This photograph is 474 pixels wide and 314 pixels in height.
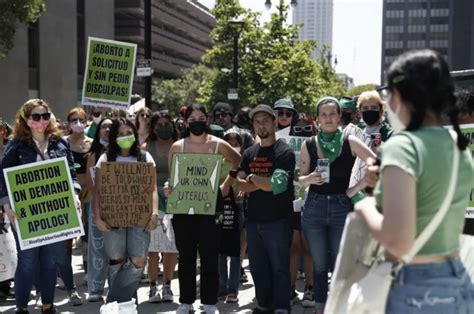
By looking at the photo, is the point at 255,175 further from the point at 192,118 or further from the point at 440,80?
the point at 440,80

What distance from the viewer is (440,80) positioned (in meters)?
2.43

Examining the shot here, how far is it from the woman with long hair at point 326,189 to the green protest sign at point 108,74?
3.97 m

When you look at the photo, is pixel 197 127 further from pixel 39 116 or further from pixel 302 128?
pixel 302 128

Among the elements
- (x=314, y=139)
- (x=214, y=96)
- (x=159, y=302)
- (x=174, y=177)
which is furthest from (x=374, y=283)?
(x=214, y=96)

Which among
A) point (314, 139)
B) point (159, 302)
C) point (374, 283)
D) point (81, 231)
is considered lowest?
point (159, 302)

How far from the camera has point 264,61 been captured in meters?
31.1

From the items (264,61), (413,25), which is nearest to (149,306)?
(264,61)

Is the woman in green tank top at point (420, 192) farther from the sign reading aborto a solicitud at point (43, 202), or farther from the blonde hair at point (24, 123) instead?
the blonde hair at point (24, 123)

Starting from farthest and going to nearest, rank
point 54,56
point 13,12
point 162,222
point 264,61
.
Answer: point 54,56, point 264,61, point 13,12, point 162,222

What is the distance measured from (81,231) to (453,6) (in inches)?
2069

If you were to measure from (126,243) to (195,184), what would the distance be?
2.85ft

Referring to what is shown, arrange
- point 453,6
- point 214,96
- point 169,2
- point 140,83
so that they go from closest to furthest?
1. point 214,96
2. point 453,6
3. point 140,83
4. point 169,2

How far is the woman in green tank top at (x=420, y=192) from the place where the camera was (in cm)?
232

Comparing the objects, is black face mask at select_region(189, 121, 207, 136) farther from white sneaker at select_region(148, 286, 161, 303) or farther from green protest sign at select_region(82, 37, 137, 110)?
green protest sign at select_region(82, 37, 137, 110)
